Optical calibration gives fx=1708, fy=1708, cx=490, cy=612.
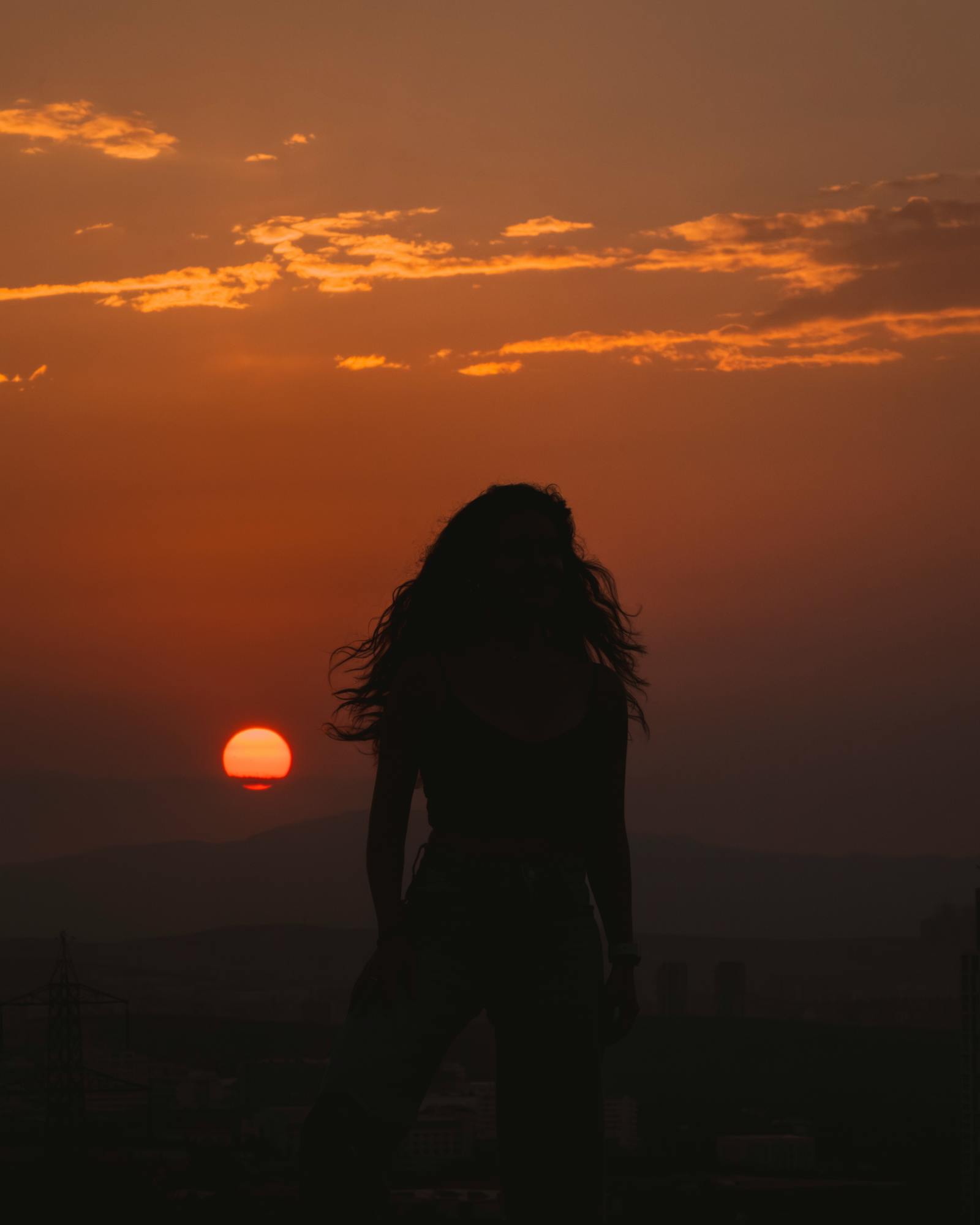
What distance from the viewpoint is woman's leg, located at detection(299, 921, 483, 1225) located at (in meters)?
A: 4.35

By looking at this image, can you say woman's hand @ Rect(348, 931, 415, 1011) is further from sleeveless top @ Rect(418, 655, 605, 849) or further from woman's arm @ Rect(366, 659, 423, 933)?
sleeveless top @ Rect(418, 655, 605, 849)

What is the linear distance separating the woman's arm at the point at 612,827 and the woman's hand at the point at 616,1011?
6.9 inches

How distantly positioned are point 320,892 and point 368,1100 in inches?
2608

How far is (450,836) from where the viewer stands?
15.6ft

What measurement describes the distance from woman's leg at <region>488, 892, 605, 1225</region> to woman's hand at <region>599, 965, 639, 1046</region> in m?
0.06

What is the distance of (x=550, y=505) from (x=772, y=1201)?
2166 cm

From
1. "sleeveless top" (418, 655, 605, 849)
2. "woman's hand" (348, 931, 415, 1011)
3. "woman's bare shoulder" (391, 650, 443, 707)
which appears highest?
"woman's bare shoulder" (391, 650, 443, 707)

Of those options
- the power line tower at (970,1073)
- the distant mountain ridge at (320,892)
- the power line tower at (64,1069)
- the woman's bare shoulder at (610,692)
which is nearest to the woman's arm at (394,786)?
the woman's bare shoulder at (610,692)

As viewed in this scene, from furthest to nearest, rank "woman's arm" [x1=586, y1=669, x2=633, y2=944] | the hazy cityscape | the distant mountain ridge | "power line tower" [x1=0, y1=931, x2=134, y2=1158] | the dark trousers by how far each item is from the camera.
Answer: the distant mountain ridge
"power line tower" [x1=0, y1=931, x2=134, y2=1158]
the hazy cityscape
"woman's arm" [x1=586, y1=669, x2=633, y2=944]
the dark trousers

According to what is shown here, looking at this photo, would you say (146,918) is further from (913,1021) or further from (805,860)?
(805,860)

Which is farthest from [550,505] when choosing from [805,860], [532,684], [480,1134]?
[805,860]

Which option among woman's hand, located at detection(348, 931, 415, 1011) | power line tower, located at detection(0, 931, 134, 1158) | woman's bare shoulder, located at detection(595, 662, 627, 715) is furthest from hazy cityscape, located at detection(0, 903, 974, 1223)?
woman's bare shoulder, located at detection(595, 662, 627, 715)

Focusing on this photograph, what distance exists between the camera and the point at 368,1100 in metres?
4.36

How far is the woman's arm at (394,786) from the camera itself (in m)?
4.69
